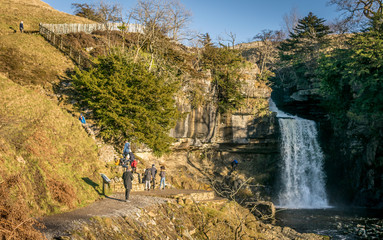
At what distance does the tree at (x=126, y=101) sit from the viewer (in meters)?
21.5

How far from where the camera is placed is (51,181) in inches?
454

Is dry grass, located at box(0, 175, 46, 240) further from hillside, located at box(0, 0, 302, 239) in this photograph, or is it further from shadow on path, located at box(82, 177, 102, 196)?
shadow on path, located at box(82, 177, 102, 196)

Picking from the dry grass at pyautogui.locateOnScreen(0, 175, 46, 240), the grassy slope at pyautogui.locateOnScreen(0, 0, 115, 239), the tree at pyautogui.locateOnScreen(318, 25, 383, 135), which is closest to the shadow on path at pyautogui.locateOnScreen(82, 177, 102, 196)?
the grassy slope at pyautogui.locateOnScreen(0, 0, 115, 239)

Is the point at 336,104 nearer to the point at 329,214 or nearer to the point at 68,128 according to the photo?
the point at 329,214

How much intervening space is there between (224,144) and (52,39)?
962 inches

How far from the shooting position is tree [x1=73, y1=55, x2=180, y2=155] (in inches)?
846

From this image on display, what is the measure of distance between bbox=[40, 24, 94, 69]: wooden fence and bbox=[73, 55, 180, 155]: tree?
617 cm

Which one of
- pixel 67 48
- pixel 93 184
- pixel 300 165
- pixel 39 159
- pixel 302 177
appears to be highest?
pixel 67 48

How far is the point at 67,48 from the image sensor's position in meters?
31.9

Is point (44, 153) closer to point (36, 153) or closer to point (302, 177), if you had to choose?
point (36, 153)

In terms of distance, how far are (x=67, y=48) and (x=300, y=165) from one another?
3038 cm

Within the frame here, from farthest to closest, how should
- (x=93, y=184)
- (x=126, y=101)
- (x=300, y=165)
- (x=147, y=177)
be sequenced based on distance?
(x=300, y=165), (x=126, y=101), (x=147, y=177), (x=93, y=184)

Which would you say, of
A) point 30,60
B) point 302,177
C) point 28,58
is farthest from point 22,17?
point 302,177

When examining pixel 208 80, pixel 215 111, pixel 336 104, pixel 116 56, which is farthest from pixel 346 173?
pixel 116 56
